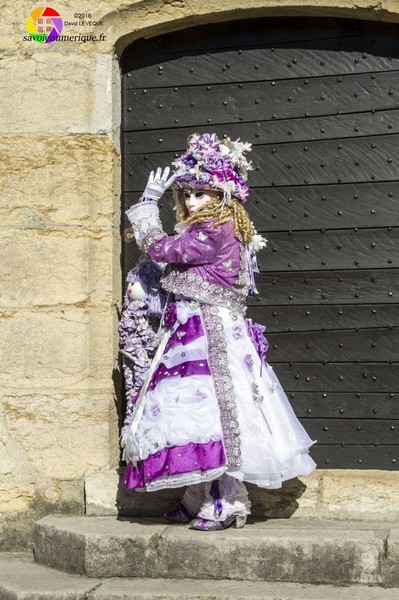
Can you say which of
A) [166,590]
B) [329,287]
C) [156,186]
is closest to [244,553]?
[166,590]

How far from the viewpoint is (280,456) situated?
4.80 metres

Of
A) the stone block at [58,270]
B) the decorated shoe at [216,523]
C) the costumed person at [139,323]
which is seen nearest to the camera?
the decorated shoe at [216,523]

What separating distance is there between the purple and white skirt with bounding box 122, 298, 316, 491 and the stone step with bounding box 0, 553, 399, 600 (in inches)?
16.6

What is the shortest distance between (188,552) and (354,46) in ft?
8.68

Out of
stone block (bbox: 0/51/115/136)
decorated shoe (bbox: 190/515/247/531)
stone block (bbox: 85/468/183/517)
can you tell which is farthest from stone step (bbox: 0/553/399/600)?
stone block (bbox: 0/51/115/136)

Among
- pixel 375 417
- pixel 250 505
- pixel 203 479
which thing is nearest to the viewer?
pixel 203 479

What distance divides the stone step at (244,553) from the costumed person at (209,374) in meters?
0.16

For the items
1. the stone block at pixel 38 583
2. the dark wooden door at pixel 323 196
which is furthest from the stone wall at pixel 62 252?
the stone block at pixel 38 583

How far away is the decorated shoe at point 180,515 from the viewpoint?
5043 mm

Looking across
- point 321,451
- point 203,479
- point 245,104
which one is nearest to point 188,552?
point 203,479

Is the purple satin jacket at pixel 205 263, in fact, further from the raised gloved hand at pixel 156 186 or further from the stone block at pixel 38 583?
the stone block at pixel 38 583

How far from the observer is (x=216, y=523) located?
15.7ft

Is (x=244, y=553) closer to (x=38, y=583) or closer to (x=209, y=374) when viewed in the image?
(x=209, y=374)

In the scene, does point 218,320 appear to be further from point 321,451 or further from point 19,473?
point 19,473
